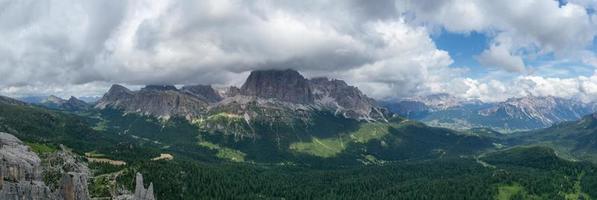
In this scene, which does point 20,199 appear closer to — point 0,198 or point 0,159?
point 0,198

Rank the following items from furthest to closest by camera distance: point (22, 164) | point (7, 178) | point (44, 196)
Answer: point (22, 164), point (7, 178), point (44, 196)

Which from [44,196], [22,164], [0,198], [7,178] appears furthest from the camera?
[22,164]

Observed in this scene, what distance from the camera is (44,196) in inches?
5940

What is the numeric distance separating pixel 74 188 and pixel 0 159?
33783mm

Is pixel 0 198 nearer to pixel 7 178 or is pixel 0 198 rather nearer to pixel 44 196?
pixel 44 196

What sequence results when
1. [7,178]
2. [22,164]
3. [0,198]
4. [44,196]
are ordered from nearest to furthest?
[0,198] < [44,196] < [7,178] < [22,164]

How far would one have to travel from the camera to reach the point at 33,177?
18462 cm

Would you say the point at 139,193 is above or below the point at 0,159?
below

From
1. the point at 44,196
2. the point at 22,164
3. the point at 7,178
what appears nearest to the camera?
the point at 44,196

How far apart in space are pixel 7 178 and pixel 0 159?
9.06 meters

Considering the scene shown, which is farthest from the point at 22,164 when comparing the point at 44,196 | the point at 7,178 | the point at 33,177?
the point at 44,196

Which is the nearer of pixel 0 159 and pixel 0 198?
pixel 0 198

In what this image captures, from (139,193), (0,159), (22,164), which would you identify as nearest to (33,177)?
(22,164)

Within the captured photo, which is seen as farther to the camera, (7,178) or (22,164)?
(22,164)
